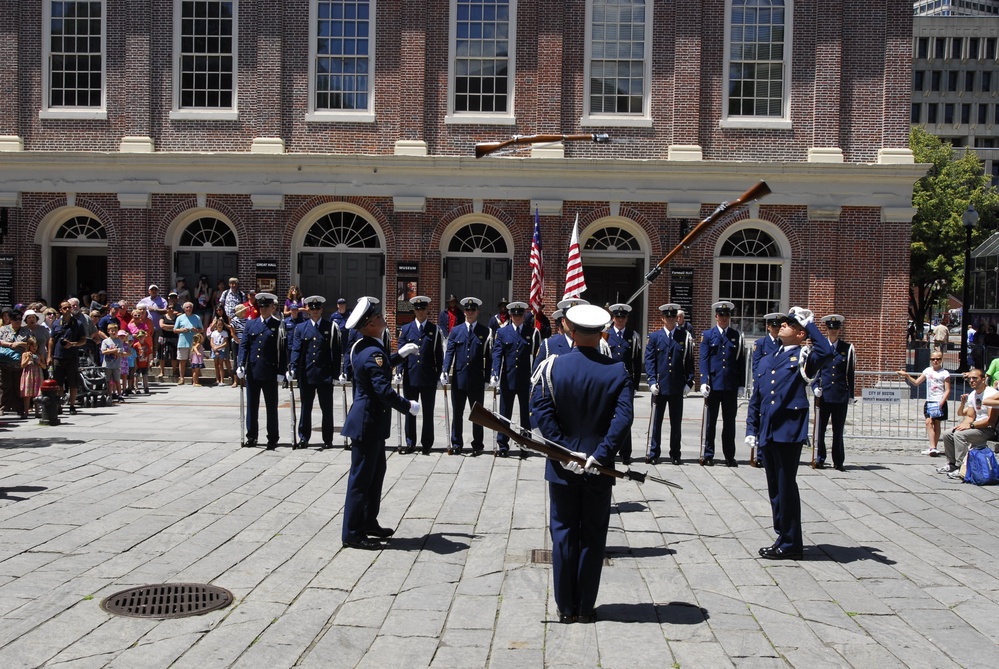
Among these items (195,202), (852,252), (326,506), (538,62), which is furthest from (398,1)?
(326,506)

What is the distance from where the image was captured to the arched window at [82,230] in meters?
24.5

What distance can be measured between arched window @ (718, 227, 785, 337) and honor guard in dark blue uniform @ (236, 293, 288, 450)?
13038mm

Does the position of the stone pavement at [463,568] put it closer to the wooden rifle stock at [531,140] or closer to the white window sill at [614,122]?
the wooden rifle stock at [531,140]

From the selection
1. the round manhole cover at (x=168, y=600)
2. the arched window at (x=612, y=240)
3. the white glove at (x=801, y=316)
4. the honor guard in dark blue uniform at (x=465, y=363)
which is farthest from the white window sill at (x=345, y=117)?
the round manhole cover at (x=168, y=600)

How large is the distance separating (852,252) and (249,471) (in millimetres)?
16565

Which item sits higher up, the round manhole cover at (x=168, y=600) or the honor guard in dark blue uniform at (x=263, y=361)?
the honor guard in dark blue uniform at (x=263, y=361)

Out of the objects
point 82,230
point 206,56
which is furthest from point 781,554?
point 82,230

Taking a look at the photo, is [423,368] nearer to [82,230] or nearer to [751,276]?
[751,276]

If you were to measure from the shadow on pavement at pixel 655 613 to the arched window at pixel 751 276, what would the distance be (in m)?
17.4

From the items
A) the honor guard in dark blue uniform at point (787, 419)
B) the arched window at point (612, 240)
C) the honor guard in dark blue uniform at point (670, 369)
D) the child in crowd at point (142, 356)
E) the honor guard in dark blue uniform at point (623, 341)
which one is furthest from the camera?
the arched window at point (612, 240)

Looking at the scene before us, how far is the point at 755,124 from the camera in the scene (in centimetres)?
2347

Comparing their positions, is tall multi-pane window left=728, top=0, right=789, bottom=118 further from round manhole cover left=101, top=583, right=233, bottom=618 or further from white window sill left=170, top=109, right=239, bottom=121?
round manhole cover left=101, top=583, right=233, bottom=618

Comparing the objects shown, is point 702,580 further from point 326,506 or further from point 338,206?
point 338,206

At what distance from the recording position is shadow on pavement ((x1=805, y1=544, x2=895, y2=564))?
27.6 feet
